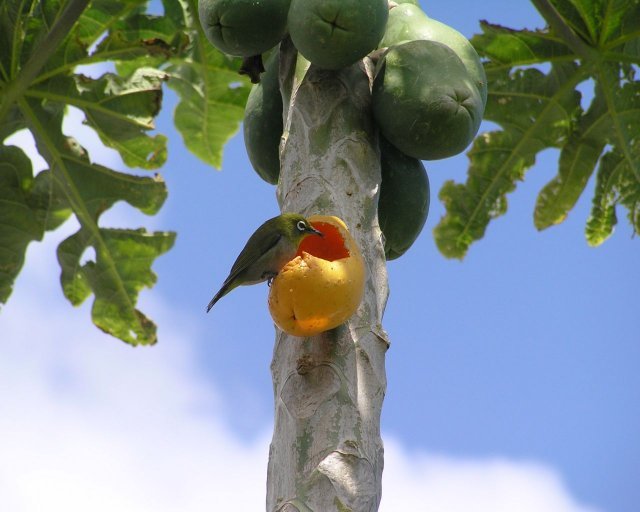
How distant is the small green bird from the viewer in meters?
2.72

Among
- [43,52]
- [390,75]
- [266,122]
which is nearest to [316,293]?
[390,75]

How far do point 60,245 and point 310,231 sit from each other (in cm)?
302

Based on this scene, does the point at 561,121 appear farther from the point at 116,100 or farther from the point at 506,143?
the point at 116,100

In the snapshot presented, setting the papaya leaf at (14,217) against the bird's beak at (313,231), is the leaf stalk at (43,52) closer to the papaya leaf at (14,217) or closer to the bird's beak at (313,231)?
the papaya leaf at (14,217)

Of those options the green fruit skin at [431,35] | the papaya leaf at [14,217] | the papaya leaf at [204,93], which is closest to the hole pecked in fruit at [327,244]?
the green fruit skin at [431,35]

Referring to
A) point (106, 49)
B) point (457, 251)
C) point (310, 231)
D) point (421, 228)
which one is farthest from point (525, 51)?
point (310, 231)

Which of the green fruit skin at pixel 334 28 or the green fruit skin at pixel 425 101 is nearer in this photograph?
the green fruit skin at pixel 334 28

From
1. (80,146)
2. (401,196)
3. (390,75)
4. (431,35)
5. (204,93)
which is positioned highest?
(204,93)

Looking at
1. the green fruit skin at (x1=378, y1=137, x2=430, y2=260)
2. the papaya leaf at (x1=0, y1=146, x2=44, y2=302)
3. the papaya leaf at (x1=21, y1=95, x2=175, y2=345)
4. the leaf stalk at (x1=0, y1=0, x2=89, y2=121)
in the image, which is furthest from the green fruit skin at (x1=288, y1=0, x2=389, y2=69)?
the papaya leaf at (x1=0, y1=146, x2=44, y2=302)

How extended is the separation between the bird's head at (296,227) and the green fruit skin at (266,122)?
35.0 inches

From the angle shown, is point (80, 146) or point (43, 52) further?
point (80, 146)

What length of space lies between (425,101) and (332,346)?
1.06 meters

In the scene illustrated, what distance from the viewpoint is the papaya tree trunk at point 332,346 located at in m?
2.27

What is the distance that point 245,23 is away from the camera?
3.21 m
